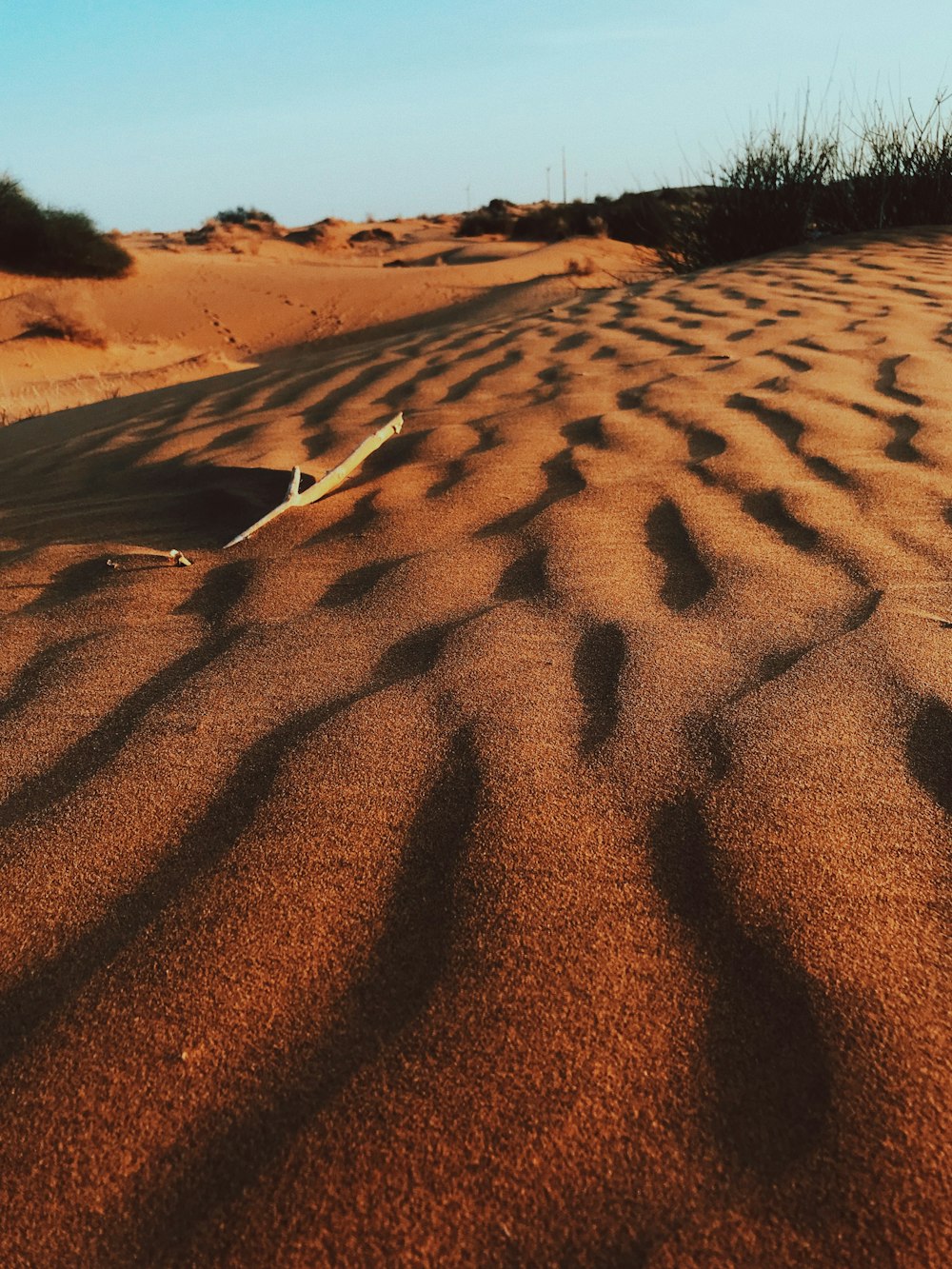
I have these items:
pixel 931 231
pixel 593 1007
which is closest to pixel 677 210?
pixel 931 231

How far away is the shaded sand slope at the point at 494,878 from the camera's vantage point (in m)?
0.75

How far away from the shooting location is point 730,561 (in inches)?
73.9

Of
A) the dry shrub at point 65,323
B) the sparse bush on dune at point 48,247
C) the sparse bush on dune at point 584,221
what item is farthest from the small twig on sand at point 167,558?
the sparse bush on dune at point 48,247

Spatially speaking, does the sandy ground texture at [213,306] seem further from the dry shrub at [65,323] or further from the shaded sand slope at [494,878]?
the shaded sand slope at [494,878]

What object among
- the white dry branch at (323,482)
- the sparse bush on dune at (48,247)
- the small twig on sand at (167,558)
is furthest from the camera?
the sparse bush on dune at (48,247)

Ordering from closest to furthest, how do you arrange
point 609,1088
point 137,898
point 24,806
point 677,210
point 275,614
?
point 609,1088
point 137,898
point 24,806
point 275,614
point 677,210

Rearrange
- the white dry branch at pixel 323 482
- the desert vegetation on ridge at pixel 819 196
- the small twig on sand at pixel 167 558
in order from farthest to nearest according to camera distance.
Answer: the desert vegetation on ridge at pixel 819 196
the white dry branch at pixel 323 482
the small twig on sand at pixel 167 558

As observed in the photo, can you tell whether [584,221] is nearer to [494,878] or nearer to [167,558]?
[167,558]

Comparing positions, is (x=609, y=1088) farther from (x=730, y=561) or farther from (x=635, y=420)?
(x=635, y=420)

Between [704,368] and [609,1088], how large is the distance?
2.86m

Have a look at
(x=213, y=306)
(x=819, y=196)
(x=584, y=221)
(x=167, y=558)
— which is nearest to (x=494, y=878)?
(x=167, y=558)

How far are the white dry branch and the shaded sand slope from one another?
5cm

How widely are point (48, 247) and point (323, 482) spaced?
37.0ft

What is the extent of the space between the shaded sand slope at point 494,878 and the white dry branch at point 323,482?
45mm
